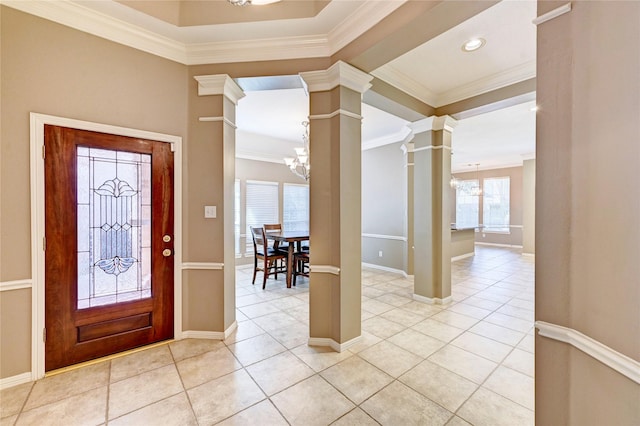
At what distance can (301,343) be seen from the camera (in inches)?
103

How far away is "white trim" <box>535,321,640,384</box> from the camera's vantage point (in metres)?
0.87

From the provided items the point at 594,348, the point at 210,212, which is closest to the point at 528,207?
the point at 594,348

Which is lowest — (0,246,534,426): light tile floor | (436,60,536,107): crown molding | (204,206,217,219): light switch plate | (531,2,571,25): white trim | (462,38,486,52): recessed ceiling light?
(0,246,534,426): light tile floor

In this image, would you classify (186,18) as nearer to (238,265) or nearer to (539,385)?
(539,385)

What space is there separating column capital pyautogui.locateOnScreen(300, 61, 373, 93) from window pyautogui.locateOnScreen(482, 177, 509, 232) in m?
8.96

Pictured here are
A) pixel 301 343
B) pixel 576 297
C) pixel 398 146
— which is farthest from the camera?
pixel 398 146

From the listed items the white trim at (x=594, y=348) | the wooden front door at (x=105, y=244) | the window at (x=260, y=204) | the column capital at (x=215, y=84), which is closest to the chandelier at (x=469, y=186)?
the window at (x=260, y=204)

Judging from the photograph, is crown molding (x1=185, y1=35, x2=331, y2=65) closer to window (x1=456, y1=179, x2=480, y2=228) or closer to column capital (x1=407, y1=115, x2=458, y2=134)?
column capital (x1=407, y1=115, x2=458, y2=134)

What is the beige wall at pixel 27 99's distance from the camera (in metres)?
1.93

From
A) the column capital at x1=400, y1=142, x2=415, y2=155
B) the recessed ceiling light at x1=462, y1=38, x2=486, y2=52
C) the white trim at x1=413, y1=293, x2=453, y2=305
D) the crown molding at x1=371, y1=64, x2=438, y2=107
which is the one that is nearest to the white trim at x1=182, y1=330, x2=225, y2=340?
the white trim at x1=413, y1=293, x2=453, y2=305

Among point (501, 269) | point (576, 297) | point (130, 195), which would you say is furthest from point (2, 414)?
point (501, 269)

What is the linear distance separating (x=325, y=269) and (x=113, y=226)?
2.02m

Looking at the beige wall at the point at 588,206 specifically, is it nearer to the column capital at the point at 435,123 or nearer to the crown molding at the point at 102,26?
the column capital at the point at 435,123

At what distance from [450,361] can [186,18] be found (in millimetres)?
3982
